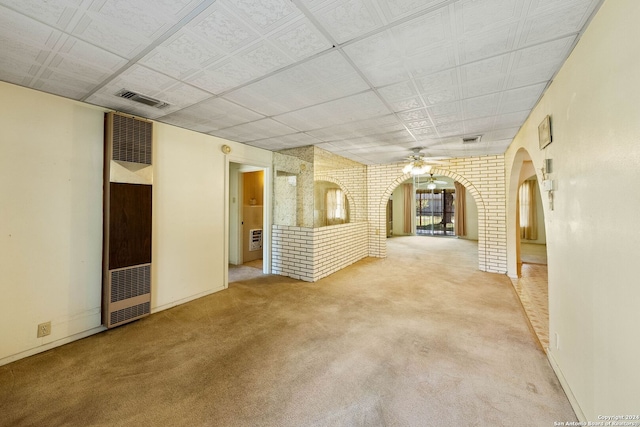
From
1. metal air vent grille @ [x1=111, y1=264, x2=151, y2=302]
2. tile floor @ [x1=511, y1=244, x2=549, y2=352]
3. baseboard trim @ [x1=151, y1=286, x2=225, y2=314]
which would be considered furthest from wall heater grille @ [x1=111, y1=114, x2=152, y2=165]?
tile floor @ [x1=511, y1=244, x2=549, y2=352]

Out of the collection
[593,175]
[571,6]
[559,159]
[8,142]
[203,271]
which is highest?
[571,6]

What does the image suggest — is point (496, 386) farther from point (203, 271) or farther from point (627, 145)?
point (203, 271)

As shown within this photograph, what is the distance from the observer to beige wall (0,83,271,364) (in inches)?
86.4

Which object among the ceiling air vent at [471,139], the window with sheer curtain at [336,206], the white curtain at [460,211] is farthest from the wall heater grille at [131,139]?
the white curtain at [460,211]

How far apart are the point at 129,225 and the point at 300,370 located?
2485 millimetres

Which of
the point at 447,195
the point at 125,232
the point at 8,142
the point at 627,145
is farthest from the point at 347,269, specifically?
the point at 447,195

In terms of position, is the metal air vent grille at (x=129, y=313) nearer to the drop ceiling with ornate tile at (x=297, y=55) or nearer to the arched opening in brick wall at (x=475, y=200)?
the drop ceiling with ornate tile at (x=297, y=55)

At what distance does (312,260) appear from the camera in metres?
4.45

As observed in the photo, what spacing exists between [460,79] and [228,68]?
1947 millimetres

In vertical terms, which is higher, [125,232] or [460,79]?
[460,79]

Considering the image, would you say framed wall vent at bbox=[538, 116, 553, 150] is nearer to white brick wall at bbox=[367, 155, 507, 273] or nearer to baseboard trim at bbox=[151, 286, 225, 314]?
white brick wall at bbox=[367, 155, 507, 273]

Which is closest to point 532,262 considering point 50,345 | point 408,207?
point 408,207

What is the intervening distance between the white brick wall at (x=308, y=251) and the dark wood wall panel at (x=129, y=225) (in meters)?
2.30

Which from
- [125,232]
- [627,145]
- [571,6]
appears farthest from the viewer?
[125,232]
